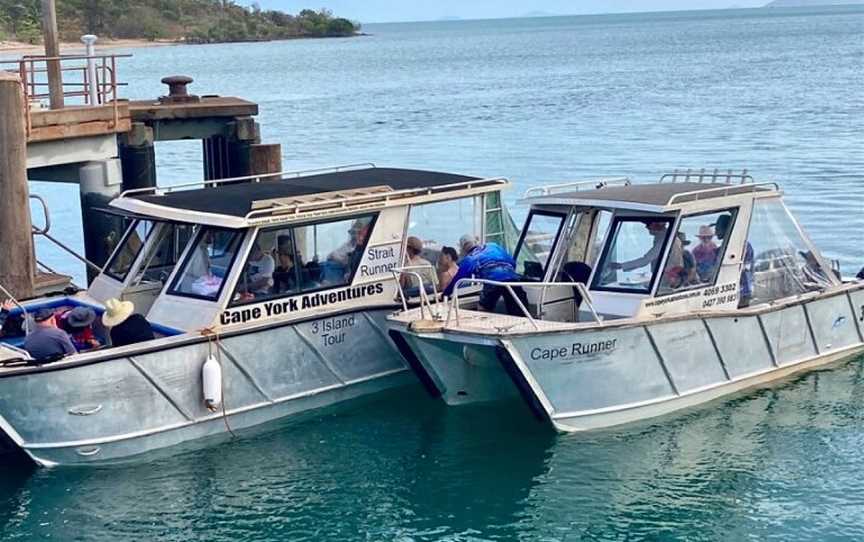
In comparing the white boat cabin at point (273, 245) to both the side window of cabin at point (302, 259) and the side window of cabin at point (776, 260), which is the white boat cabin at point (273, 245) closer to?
the side window of cabin at point (302, 259)

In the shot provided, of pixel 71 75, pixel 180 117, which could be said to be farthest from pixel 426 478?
pixel 71 75

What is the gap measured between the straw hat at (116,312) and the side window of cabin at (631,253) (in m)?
5.68

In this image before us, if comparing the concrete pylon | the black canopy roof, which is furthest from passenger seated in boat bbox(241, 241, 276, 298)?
the concrete pylon

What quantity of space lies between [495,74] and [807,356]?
8228 cm

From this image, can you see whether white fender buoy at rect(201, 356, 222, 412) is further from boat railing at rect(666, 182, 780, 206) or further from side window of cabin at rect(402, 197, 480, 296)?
boat railing at rect(666, 182, 780, 206)

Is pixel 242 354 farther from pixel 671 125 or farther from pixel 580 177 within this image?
pixel 671 125

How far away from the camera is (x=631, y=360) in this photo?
15273 mm

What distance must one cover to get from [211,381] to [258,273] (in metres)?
1.55

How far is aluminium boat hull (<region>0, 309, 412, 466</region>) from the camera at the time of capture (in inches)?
540

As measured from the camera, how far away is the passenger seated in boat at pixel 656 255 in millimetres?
15703

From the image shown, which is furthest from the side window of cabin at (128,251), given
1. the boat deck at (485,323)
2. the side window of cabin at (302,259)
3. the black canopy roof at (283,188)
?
the boat deck at (485,323)

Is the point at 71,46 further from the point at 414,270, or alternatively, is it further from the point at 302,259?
the point at 302,259

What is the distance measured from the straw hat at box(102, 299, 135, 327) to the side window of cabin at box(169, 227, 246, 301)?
38.4 inches

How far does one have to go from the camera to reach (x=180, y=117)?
23031 millimetres
